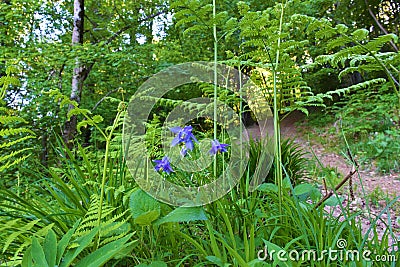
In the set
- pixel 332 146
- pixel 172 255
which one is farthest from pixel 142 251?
pixel 332 146

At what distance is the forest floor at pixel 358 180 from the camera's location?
1.82m

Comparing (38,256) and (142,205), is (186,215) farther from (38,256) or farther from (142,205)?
(38,256)

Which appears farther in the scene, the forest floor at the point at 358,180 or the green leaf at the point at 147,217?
the forest floor at the point at 358,180

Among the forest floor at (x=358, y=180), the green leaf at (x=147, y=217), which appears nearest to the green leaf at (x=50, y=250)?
the green leaf at (x=147, y=217)

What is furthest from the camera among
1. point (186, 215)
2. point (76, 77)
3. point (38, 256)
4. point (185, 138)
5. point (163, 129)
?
point (76, 77)

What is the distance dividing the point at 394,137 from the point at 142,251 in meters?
4.31

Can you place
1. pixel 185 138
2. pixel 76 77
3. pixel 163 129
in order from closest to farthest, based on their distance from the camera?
pixel 185 138 → pixel 163 129 → pixel 76 77

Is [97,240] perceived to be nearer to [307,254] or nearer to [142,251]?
[142,251]

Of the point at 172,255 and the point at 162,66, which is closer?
the point at 172,255

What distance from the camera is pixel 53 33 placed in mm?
4582

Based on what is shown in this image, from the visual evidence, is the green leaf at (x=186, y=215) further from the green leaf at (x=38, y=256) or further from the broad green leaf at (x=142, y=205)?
the green leaf at (x=38, y=256)

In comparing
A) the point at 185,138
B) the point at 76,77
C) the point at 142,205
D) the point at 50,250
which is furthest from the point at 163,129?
the point at 76,77

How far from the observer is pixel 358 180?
3166 mm

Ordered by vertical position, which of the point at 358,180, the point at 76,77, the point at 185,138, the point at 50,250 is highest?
the point at 76,77
